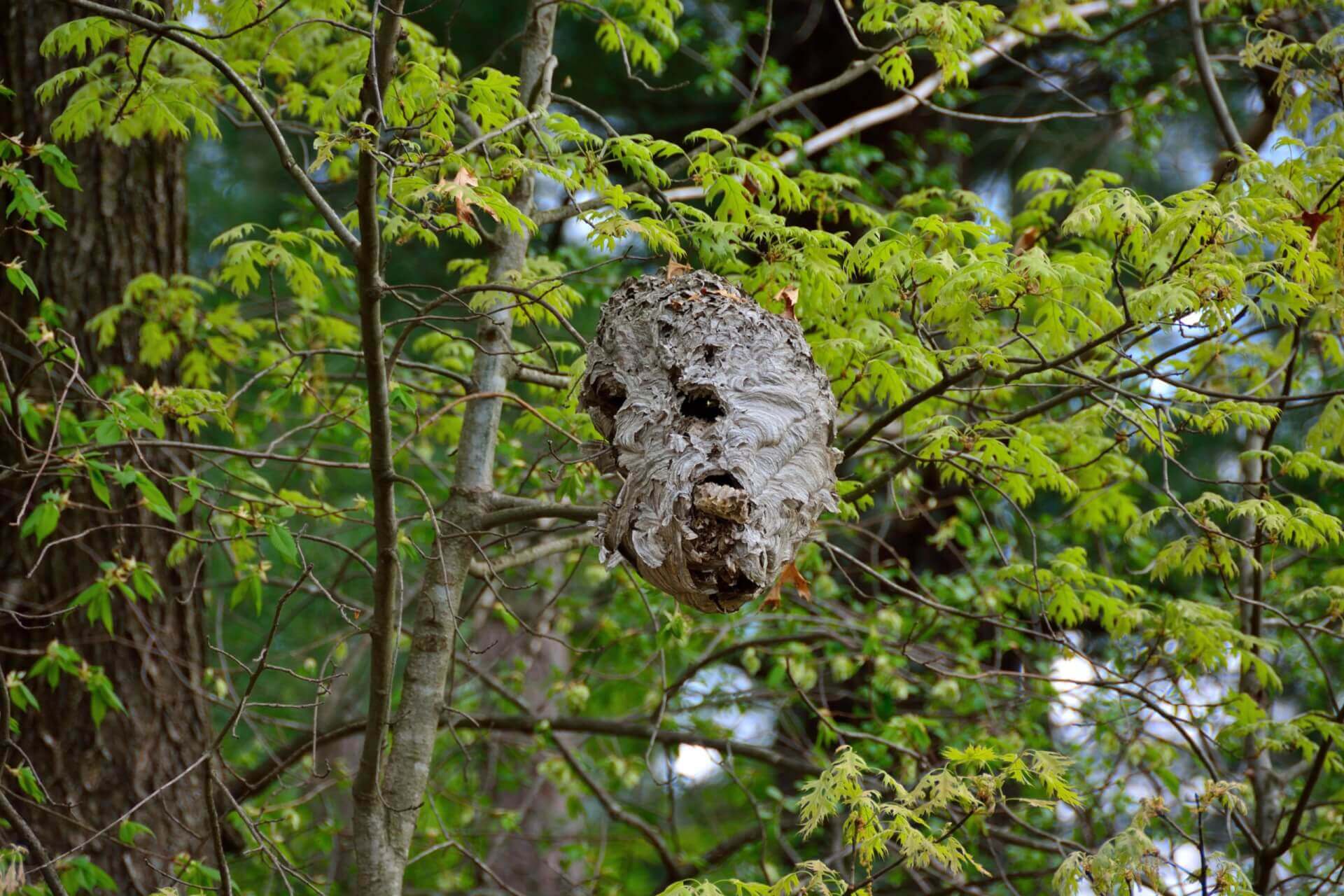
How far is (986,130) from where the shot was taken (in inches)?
382

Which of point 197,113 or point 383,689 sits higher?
point 197,113

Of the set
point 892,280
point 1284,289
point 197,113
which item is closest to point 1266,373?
point 1284,289

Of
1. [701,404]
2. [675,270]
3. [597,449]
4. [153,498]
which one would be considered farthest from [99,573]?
[701,404]

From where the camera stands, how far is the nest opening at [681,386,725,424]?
2.78 m

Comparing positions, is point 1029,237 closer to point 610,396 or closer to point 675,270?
point 675,270

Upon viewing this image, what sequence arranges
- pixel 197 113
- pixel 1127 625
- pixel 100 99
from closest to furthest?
pixel 197 113 → pixel 100 99 → pixel 1127 625

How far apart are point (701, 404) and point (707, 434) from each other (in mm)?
108

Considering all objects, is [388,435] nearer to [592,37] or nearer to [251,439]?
[251,439]

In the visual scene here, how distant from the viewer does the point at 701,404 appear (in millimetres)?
2818

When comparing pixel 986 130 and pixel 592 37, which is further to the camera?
pixel 986 130

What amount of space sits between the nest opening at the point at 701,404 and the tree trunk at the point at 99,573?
2964 mm

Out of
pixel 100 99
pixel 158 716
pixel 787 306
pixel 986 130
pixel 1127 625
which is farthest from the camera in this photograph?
pixel 986 130

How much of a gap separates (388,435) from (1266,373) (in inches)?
165

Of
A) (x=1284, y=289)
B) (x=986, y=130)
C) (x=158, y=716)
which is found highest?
→ (x=986, y=130)
